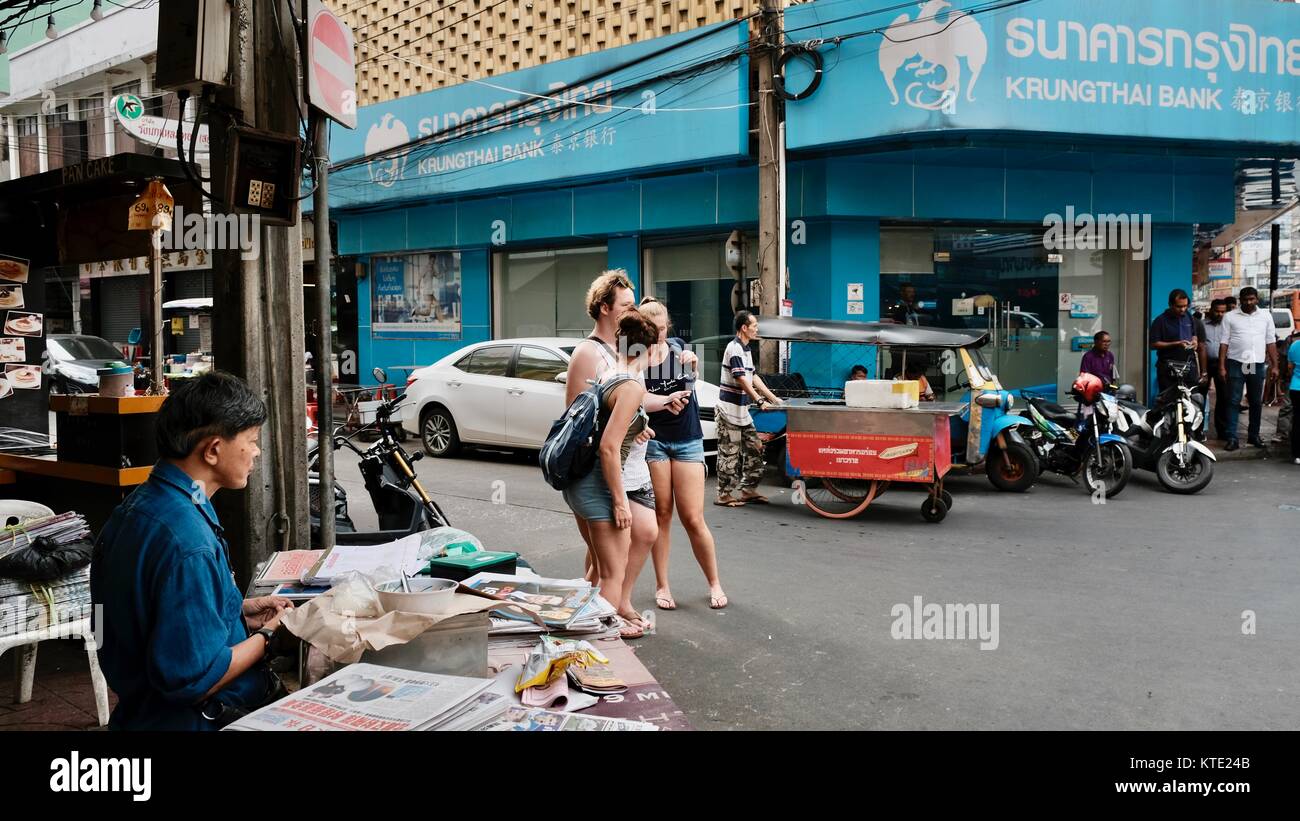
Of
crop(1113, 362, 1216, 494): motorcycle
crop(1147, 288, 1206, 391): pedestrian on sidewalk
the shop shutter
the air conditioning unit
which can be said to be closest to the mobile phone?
the air conditioning unit

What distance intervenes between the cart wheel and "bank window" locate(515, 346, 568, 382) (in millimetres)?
4705

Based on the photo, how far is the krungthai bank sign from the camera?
1184 cm

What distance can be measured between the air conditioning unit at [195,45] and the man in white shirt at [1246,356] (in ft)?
40.9

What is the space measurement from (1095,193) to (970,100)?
336 centimetres

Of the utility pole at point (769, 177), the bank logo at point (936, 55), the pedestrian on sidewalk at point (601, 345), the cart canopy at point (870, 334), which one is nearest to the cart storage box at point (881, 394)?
A: the cart canopy at point (870, 334)

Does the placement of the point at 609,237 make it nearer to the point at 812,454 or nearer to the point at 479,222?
the point at 479,222

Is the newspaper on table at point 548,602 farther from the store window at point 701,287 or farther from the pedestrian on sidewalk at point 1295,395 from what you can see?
the pedestrian on sidewalk at point 1295,395

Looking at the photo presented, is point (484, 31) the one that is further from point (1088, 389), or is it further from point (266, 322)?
point (266, 322)

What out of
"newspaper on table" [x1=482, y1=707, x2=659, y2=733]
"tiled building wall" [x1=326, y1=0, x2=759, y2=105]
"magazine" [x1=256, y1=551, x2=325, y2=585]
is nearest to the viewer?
"newspaper on table" [x1=482, y1=707, x2=659, y2=733]

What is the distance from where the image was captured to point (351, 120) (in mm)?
4602

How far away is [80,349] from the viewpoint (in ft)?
62.3

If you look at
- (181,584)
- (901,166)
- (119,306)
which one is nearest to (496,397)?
(901,166)

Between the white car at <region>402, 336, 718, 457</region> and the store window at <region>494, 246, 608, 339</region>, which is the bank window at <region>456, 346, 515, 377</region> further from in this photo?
the store window at <region>494, 246, 608, 339</region>
